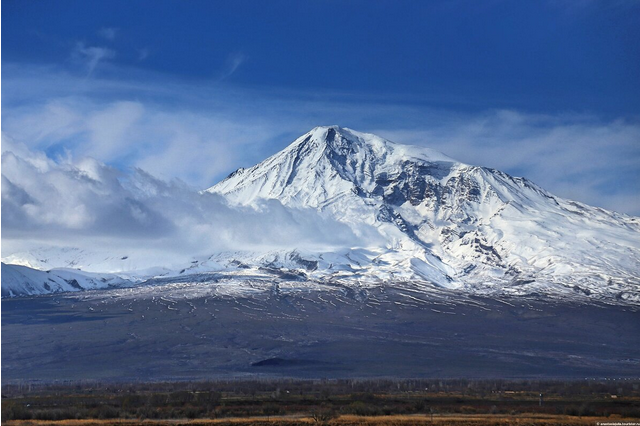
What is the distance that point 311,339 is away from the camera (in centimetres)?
15462

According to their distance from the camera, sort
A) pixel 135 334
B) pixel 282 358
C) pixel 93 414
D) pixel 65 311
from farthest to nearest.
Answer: pixel 65 311 → pixel 135 334 → pixel 282 358 → pixel 93 414

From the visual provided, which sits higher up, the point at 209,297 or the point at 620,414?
the point at 209,297

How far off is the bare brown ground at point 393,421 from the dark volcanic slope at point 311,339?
2154 inches

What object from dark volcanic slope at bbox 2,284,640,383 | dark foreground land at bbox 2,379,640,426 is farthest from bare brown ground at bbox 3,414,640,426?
dark volcanic slope at bbox 2,284,640,383

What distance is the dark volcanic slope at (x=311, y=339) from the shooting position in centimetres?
12512

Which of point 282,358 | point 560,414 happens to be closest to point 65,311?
point 282,358

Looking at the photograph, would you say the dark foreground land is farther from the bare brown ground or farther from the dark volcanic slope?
the dark volcanic slope

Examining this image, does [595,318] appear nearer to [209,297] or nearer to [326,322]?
[326,322]

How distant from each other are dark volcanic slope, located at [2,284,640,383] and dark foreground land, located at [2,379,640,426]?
22627 millimetres

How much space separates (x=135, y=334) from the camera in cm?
15838

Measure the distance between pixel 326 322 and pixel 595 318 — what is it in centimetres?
5874

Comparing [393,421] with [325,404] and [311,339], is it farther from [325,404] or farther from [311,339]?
[311,339]

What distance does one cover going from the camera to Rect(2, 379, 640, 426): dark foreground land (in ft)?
195

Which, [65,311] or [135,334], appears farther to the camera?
[65,311]
